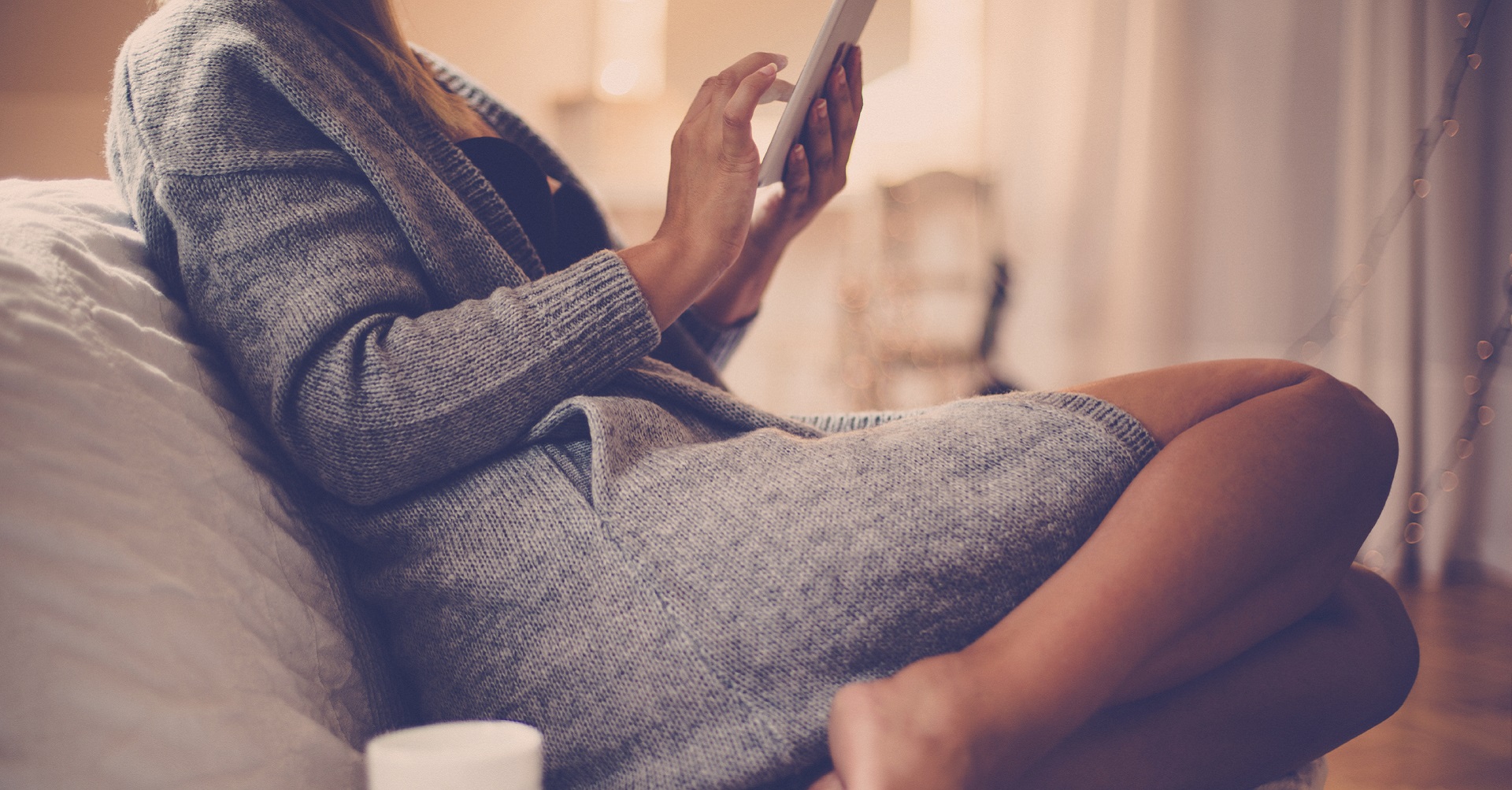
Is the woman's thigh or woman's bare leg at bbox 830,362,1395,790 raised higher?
the woman's thigh

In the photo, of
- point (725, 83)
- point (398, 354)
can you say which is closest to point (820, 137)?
point (725, 83)

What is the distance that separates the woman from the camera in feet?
1.65

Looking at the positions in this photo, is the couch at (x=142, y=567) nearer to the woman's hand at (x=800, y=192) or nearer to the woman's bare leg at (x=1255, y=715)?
the woman's bare leg at (x=1255, y=715)

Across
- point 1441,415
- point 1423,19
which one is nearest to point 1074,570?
point 1441,415

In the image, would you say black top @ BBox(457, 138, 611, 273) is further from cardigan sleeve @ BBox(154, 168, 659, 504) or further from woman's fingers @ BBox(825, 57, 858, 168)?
woman's fingers @ BBox(825, 57, 858, 168)

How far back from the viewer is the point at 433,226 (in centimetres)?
63

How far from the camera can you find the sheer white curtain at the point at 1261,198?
179 cm

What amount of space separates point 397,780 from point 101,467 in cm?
23

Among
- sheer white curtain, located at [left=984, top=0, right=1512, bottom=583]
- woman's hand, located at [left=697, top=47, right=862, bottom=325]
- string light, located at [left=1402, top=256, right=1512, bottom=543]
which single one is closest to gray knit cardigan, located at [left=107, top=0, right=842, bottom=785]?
woman's hand, located at [left=697, top=47, right=862, bottom=325]

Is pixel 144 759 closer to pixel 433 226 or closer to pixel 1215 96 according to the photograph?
pixel 433 226

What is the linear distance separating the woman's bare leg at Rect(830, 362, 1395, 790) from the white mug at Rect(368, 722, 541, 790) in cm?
16

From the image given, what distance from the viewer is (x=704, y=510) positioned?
1.76 feet

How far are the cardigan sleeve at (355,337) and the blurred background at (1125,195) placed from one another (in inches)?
30.1

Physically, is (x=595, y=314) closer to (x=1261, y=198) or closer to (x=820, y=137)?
(x=820, y=137)
